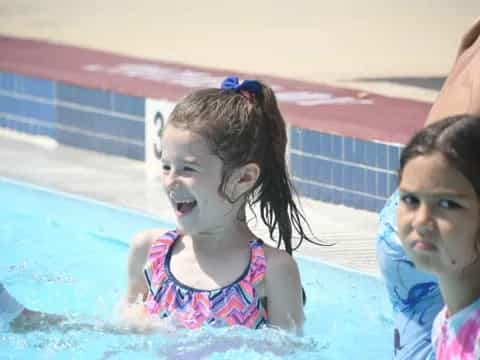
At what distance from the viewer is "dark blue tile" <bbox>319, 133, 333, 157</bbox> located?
6.35 m

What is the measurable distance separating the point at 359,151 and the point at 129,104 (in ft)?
5.29

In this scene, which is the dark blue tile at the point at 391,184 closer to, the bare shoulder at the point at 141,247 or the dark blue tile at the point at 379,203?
the dark blue tile at the point at 379,203

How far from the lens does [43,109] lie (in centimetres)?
781

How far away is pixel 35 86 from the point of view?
7871 millimetres

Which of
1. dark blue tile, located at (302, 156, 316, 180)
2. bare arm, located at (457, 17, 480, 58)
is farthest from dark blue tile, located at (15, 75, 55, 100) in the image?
bare arm, located at (457, 17, 480, 58)

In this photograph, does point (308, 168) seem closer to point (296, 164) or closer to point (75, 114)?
point (296, 164)

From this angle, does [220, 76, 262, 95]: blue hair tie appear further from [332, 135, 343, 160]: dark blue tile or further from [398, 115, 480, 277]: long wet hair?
[332, 135, 343, 160]: dark blue tile

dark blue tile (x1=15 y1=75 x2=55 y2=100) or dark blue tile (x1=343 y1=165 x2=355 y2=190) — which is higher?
dark blue tile (x1=343 y1=165 x2=355 y2=190)

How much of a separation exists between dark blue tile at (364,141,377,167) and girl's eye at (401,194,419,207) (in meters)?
3.58

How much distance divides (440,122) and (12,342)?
6.35 feet

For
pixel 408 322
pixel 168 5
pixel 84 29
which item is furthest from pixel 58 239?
pixel 168 5

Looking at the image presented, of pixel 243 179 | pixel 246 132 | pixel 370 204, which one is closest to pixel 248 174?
pixel 243 179

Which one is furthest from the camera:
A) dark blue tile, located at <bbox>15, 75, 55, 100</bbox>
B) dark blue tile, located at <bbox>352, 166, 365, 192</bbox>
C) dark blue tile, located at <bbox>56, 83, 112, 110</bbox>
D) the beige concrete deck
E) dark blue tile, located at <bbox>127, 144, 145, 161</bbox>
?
dark blue tile, located at <bbox>15, 75, 55, 100</bbox>

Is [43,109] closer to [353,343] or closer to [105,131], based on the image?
[105,131]
